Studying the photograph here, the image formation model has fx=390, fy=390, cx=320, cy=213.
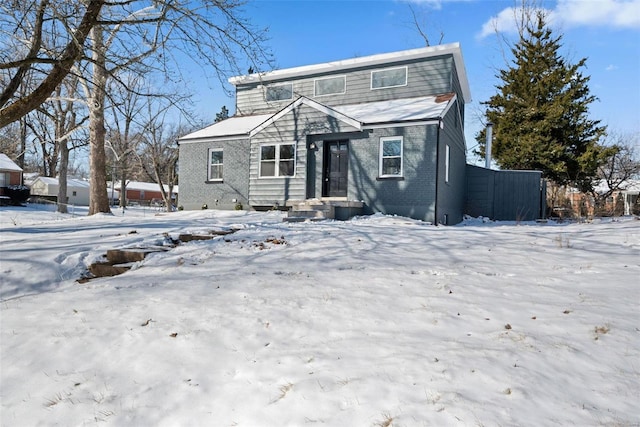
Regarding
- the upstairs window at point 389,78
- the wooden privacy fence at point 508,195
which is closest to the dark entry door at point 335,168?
the upstairs window at point 389,78

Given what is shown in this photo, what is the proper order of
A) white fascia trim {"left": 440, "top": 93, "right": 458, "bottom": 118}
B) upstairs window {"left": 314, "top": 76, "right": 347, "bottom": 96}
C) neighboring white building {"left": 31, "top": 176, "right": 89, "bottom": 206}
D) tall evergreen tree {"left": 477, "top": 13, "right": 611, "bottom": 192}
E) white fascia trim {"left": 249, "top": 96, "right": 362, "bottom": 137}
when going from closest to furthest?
white fascia trim {"left": 440, "top": 93, "right": 458, "bottom": 118}
white fascia trim {"left": 249, "top": 96, "right": 362, "bottom": 137}
upstairs window {"left": 314, "top": 76, "right": 347, "bottom": 96}
tall evergreen tree {"left": 477, "top": 13, "right": 611, "bottom": 192}
neighboring white building {"left": 31, "top": 176, "right": 89, "bottom": 206}

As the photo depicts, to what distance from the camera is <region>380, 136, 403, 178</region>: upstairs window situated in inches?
507

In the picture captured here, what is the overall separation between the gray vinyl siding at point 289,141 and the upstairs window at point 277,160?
161 mm

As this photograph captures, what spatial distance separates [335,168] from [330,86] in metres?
5.09

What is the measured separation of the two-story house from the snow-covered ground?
23.6 feet

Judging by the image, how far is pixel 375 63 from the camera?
52.6ft

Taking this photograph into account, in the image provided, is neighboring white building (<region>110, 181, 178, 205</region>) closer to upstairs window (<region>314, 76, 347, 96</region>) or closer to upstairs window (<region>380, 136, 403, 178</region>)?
upstairs window (<region>314, 76, 347, 96</region>)

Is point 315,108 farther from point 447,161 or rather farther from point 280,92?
point 447,161

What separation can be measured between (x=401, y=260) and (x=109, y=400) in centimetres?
380

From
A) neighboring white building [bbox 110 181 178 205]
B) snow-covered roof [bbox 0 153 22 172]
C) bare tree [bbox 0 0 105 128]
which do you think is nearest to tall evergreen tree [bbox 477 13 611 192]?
bare tree [bbox 0 0 105 128]

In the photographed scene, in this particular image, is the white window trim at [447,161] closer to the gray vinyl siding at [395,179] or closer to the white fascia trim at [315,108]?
the gray vinyl siding at [395,179]

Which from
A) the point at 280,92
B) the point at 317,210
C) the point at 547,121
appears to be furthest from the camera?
the point at 547,121

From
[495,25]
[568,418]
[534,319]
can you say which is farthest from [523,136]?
[568,418]

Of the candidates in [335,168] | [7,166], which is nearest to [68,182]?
[7,166]
